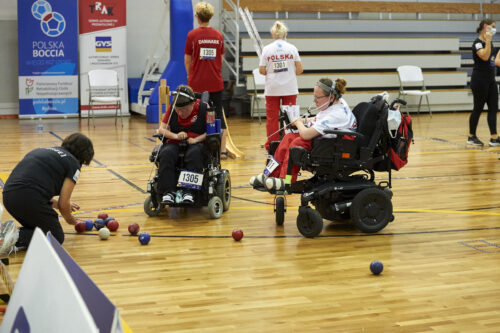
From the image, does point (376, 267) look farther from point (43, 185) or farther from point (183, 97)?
point (183, 97)

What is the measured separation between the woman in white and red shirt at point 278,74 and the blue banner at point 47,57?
18.8 feet

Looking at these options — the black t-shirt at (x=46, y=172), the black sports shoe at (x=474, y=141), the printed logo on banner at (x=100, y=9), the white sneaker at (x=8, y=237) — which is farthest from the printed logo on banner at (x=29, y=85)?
the white sneaker at (x=8, y=237)

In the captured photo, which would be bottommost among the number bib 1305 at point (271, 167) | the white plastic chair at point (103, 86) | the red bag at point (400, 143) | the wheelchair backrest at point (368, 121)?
the number bib 1305 at point (271, 167)

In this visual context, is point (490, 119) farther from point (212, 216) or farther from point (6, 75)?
point (6, 75)

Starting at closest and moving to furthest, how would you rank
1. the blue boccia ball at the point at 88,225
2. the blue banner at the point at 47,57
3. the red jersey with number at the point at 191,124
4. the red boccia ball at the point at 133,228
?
the red boccia ball at the point at 133,228, the blue boccia ball at the point at 88,225, the red jersey with number at the point at 191,124, the blue banner at the point at 47,57

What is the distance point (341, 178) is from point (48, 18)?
8.99 meters

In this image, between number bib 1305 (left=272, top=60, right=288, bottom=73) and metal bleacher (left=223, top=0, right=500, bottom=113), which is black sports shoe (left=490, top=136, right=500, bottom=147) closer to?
number bib 1305 (left=272, top=60, right=288, bottom=73)

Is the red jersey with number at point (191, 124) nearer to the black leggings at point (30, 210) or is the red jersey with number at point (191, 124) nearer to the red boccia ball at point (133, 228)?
the red boccia ball at point (133, 228)

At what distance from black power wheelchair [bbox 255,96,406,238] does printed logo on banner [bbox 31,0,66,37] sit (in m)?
8.74

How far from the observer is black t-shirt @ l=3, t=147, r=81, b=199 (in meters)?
4.42

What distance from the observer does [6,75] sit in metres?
13.2

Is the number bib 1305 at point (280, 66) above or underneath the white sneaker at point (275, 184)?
above

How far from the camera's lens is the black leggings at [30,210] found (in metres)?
4.39

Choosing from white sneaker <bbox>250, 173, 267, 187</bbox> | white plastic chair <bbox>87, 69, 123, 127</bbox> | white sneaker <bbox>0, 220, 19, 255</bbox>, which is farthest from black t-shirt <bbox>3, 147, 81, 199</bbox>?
white plastic chair <bbox>87, 69, 123, 127</bbox>
